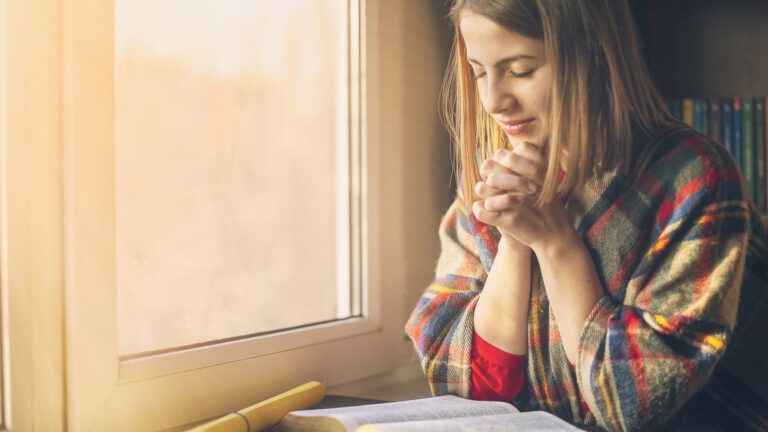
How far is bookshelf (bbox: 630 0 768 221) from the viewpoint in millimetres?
795

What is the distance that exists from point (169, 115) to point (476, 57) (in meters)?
0.29

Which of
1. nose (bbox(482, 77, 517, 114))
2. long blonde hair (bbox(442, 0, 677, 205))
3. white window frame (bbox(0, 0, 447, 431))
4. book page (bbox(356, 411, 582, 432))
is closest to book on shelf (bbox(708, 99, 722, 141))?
long blonde hair (bbox(442, 0, 677, 205))

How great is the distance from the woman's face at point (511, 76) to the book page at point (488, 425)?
0.74 feet

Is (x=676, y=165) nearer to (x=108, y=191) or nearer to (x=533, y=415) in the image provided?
(x=533, y=415)

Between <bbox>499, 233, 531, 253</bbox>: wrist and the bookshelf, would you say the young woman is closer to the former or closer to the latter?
<bbox>499, 233, 531, 253</bbox>: wrist

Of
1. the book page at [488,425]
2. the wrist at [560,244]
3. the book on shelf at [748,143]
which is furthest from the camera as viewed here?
the book on shelf at [748,143]

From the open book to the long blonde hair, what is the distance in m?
0.18

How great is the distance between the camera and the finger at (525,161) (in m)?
0.60

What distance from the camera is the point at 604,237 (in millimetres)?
608

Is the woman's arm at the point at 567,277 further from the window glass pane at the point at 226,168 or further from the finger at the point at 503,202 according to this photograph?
the window glass pane at the point at 226,168

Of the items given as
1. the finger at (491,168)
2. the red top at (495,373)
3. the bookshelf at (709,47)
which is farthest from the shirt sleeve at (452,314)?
the bookshelf at (709,47)

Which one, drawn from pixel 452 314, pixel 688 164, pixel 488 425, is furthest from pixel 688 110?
pixel 488 425

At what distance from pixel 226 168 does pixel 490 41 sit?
11.4 inches

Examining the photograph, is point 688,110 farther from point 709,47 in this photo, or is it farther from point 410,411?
point 410,411
